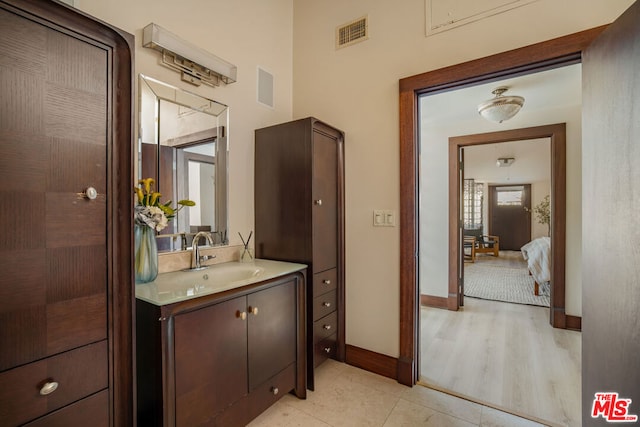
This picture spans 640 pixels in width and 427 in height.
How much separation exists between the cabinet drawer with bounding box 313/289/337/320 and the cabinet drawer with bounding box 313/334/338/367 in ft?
0.67

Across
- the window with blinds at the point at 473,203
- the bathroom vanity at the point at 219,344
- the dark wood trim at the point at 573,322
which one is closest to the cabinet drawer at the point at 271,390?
the bathroom vanity at the point at 219,344

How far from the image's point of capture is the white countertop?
1201 mm

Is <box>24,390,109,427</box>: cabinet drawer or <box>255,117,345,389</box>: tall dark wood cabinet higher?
<box>255,117,345,389</box>: tall dark wood cabinet

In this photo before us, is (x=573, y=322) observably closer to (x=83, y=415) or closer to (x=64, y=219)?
(x=83, y=415)

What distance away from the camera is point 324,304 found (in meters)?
2.10

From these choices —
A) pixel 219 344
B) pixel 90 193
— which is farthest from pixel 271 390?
pixel 90 193

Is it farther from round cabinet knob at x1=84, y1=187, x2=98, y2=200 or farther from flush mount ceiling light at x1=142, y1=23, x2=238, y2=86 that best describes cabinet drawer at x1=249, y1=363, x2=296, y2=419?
flush mount ceiling light at x1=142, y1=23, x2=238, y2=86

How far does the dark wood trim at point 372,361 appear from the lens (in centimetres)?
207

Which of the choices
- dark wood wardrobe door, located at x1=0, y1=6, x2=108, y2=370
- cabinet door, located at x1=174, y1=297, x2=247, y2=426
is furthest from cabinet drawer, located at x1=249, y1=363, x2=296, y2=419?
dark wood wardrobe door, located at x1=0, y1=6, x2=108, y2=370

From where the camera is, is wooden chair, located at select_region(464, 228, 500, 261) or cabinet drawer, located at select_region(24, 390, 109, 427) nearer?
cabinet drawer, located at select_region(24, 390, 109, 427)

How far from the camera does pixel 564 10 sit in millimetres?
1549

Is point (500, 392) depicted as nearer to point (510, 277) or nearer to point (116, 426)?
point (116, 426)

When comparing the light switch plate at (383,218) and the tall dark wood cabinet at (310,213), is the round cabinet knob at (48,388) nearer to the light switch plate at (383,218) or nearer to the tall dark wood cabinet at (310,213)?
Answer: the tall dark wood cabinet at (310,213)

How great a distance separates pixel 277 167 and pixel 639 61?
188cm
